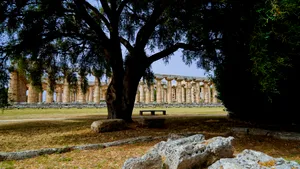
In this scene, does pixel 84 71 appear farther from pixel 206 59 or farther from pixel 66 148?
pixel 66 148

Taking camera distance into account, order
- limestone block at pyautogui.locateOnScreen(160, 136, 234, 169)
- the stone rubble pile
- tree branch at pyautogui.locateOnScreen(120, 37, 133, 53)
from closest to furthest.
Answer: the stone rubble pile → limestone block at pyautogui.locateOnScreen(160, 136, 234, 169) → tree branch at pyautogui.locateOnScreen(120, 37, 133, 53)

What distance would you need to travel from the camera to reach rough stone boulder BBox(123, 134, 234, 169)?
3482 millimetres

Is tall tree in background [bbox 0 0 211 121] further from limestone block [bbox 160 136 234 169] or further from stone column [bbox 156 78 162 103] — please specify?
stone column [bbox 156 78 162 103]

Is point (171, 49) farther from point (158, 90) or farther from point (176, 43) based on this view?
point (158, 90)

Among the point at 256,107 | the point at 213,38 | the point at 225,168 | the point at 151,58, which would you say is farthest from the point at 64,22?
the point at 225,168

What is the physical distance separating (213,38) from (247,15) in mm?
2742

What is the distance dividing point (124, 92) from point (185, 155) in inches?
338

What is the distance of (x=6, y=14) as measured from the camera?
9.27m

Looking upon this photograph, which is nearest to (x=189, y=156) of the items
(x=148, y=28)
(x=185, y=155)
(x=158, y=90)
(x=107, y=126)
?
(x=185, y=155)

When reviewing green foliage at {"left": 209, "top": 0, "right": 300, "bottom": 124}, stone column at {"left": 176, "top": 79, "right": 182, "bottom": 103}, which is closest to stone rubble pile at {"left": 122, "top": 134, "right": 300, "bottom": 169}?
green foliage at {"left": 209, "top": 0, "right": 300, "bottom": 124}

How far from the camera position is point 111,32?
12031mm

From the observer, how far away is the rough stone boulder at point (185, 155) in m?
3.48

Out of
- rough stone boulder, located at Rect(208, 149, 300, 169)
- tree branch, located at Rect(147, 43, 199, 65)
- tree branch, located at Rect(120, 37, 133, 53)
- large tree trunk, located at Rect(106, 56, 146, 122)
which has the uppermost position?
tree branch, located at Rect(120, 37, 133, 53)

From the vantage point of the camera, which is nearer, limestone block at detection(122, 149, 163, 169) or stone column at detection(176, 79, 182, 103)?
limestone block at detection(122, 149, 163, 169)
